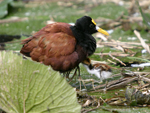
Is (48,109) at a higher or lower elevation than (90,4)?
lower

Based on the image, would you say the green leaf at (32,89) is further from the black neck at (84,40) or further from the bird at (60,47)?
the black neck at (84,40)

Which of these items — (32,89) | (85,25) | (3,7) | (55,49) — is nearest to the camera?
(32,89)

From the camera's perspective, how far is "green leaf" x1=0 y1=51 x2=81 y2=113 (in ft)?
5.78

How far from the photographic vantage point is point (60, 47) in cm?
256

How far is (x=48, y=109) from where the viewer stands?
1.78 meters

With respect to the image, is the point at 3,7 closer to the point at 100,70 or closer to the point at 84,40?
the point at 84,40

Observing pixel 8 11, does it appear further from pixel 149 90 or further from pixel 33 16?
pixel 149 90

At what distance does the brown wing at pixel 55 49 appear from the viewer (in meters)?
2.54

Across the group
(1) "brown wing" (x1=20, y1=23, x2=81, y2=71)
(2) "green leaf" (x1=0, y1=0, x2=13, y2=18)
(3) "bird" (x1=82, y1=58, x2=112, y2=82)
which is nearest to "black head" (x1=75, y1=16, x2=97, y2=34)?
(1) "brown wing" (x1=20, y1=23, x2=81, y2=71)

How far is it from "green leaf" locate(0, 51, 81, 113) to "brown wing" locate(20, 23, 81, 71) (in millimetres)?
755

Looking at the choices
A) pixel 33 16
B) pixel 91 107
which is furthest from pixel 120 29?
pixel 91 107

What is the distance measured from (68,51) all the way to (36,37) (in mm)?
418

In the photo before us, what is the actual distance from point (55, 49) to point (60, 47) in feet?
0.18

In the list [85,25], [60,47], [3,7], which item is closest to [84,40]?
[85,25]
